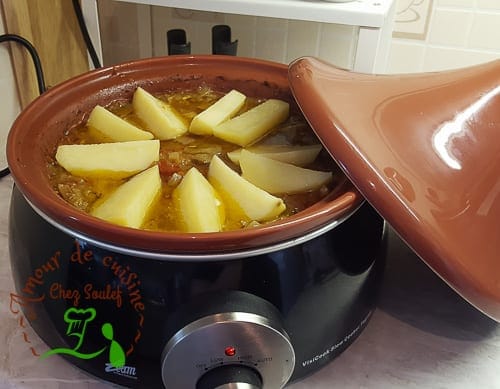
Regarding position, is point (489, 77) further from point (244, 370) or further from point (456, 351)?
point (244, 370)

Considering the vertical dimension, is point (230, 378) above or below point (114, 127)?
below

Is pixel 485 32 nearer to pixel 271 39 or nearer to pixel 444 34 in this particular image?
pixel 444 34

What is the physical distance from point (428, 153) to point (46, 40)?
24.7 inches

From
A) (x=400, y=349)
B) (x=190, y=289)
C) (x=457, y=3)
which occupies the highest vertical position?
(x=457, y=3)

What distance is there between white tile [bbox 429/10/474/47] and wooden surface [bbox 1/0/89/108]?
22.5 inches

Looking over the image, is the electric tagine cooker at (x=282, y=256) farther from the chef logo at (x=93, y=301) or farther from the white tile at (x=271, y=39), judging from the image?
the white tile at (x=271, y=39)

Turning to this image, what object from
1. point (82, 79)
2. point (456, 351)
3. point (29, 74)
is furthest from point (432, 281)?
point (29, 74)

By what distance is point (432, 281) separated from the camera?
0.70 metres

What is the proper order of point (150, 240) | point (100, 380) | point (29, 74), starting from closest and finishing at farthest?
point (150, 240)
point (100, 380)
point (29, 74)

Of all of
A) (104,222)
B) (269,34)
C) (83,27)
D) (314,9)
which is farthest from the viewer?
(269,34)

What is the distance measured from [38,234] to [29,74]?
17.7 inches

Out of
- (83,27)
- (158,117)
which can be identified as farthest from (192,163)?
(83,27)

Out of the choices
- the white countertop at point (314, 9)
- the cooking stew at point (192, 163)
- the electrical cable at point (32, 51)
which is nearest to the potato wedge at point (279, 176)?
the cooking stew at point (192, 163)

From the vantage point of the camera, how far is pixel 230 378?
507mm
